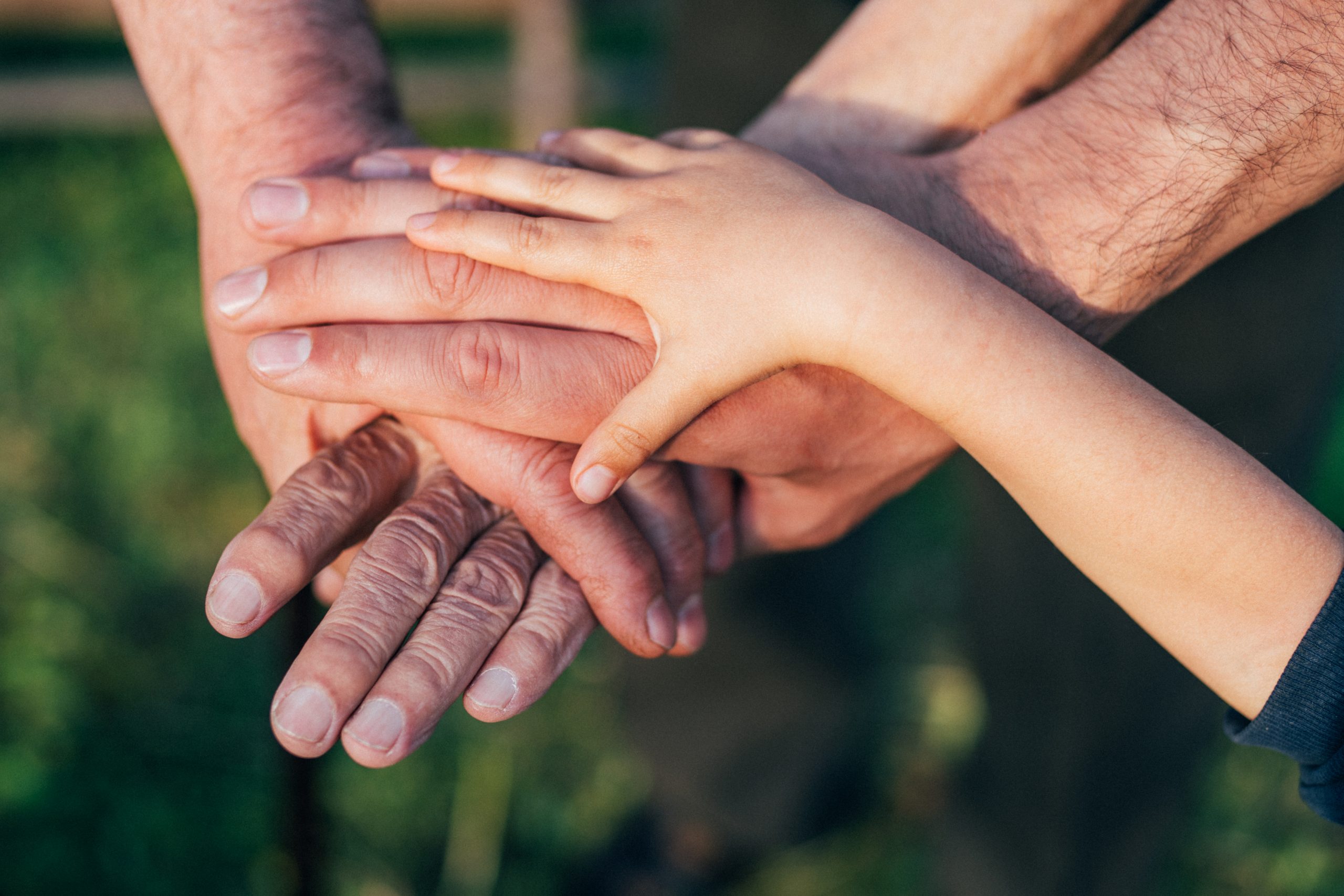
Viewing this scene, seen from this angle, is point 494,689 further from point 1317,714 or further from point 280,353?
point 1317,714

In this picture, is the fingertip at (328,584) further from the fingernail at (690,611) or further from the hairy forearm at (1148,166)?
the hairy forearm at (1148,166)

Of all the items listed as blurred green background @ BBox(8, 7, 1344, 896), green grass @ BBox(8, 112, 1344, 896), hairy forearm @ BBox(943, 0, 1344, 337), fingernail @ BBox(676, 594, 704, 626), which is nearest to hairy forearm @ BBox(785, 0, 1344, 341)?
hairy forearm @ BBox(943, 0, 1344, 337)

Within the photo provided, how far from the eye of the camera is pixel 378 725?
3.34 ft

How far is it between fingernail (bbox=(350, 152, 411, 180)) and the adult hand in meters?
0.35

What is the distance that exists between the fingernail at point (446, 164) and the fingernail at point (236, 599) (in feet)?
1.82

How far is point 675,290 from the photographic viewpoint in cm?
109

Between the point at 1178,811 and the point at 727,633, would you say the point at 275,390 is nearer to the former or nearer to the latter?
A: the point at 727,633

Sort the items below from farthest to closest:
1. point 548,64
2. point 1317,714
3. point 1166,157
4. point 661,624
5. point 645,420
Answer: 1. point 548,64
2. point 661,624
3. point 1166,157
4. point 645,420
5. point 1317,714

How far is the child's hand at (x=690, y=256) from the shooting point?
105 centimetres

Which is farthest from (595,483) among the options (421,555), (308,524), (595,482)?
(308,524)

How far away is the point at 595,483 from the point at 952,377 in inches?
16.7

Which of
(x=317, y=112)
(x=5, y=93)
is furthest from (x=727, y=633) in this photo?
(x=5, y=93)

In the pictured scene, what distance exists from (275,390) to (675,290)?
0.53 m

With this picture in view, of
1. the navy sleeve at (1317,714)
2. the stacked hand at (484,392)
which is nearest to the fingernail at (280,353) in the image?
the stacked hand at (484,392)
